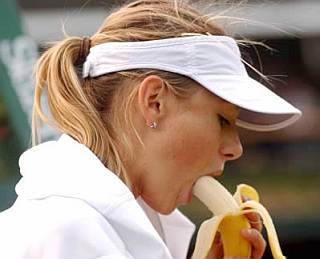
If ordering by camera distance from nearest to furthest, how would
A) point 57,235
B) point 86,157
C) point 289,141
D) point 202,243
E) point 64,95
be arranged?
point 57,235
point 86,157
point 64,95
point 202,243
point 289,141

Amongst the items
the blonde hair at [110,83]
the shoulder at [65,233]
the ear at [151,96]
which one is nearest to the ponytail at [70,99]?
the blonde hair at [110,83]

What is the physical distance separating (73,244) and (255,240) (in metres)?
0.63

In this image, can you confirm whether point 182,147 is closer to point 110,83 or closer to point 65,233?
point 110,83

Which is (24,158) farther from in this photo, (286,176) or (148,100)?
(286,176)

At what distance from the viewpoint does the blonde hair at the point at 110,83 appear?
8.11ft

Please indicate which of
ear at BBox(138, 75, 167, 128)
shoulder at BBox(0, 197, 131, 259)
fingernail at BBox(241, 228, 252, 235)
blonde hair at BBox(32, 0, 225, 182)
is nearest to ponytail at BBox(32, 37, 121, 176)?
blonde hair at BBox(32, 0, 225, 182)

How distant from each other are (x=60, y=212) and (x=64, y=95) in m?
0.40

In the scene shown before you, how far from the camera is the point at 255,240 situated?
2.70 meters

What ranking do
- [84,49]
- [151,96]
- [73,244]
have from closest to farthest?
[73,244]
[151,96]
[84,49]

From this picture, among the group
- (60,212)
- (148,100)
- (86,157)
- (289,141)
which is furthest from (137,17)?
(289,141)

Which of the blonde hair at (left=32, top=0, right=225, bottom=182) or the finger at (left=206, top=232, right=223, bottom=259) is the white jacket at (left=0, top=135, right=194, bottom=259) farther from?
the finger at (left=206, top=232, right=223, bottom=259)

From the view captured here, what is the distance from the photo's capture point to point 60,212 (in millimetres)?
2229

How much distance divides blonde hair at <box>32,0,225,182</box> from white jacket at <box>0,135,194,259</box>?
0.08 metres

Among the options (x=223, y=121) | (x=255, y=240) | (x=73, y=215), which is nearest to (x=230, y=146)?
(x=223, y=121)
